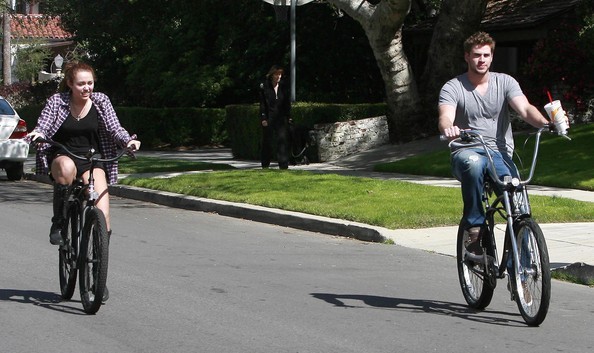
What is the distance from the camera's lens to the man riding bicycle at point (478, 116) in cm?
812

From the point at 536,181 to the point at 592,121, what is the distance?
6.87 m

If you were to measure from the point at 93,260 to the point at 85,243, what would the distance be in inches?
6.4

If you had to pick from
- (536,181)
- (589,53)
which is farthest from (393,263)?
(589,53)

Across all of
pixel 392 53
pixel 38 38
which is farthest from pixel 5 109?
pixel 38 38

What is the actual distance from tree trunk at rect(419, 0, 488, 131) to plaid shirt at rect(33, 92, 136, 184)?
625 inches

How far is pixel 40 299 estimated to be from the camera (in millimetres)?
8805

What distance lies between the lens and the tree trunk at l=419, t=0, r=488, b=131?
23.9 metres

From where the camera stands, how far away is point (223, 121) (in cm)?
3116

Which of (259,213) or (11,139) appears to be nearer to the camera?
(259,213)

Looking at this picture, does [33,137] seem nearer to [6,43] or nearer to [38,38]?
[6,43]

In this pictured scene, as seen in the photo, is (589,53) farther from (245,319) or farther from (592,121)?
(245,319)

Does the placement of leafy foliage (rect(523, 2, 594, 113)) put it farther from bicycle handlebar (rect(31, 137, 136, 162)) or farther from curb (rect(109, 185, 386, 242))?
bicycle handlebar (rect(31, 137, 136, 162))

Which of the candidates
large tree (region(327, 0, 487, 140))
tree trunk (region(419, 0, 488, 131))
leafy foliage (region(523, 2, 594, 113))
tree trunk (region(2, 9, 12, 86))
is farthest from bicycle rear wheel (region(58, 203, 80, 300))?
tree trunk (region(2, 9, 12, 86))

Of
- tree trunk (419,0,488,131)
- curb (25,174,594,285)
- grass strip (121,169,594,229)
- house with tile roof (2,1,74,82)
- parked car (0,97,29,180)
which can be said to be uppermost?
house with tile roof (2,1,74,82)
